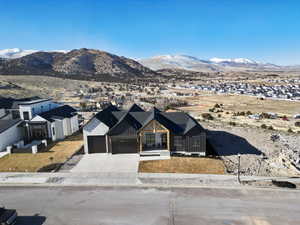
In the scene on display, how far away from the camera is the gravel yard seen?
2175 cm

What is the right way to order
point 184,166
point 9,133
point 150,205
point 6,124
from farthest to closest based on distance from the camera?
point 6,124
point 9,133
point 184,166
point 150,205

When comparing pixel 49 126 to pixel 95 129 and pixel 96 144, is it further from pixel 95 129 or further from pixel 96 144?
pixel 96 144

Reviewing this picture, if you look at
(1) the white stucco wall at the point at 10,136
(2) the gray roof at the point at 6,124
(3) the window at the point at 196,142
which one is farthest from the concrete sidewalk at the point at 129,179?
(2) the gray roof at the point at 6,124

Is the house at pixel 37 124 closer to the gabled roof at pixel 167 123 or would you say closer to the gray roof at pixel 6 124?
the gray roof at pixel 6 124

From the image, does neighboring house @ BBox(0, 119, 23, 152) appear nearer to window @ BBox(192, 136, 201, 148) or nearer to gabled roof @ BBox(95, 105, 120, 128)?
gabled roof @ BBox(95, 105, 120, 128)

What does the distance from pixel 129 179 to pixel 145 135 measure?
23.8 feet

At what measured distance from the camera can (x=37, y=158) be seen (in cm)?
2428

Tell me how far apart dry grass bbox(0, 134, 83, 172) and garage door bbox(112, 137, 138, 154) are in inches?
203

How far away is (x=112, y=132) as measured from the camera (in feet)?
82.4

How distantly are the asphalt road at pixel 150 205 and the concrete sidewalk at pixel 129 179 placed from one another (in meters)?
0.94

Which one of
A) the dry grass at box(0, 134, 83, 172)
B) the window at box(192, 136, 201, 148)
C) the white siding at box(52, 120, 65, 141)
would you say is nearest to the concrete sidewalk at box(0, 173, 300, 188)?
the dry grass at box(0, 134, 83, 172)

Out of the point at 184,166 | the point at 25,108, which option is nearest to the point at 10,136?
the point at 25,108

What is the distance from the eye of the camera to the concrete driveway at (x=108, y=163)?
2128 cm

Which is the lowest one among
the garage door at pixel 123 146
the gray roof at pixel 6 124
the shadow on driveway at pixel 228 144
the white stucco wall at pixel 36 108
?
the shadow on driveway at pixel 228 144
